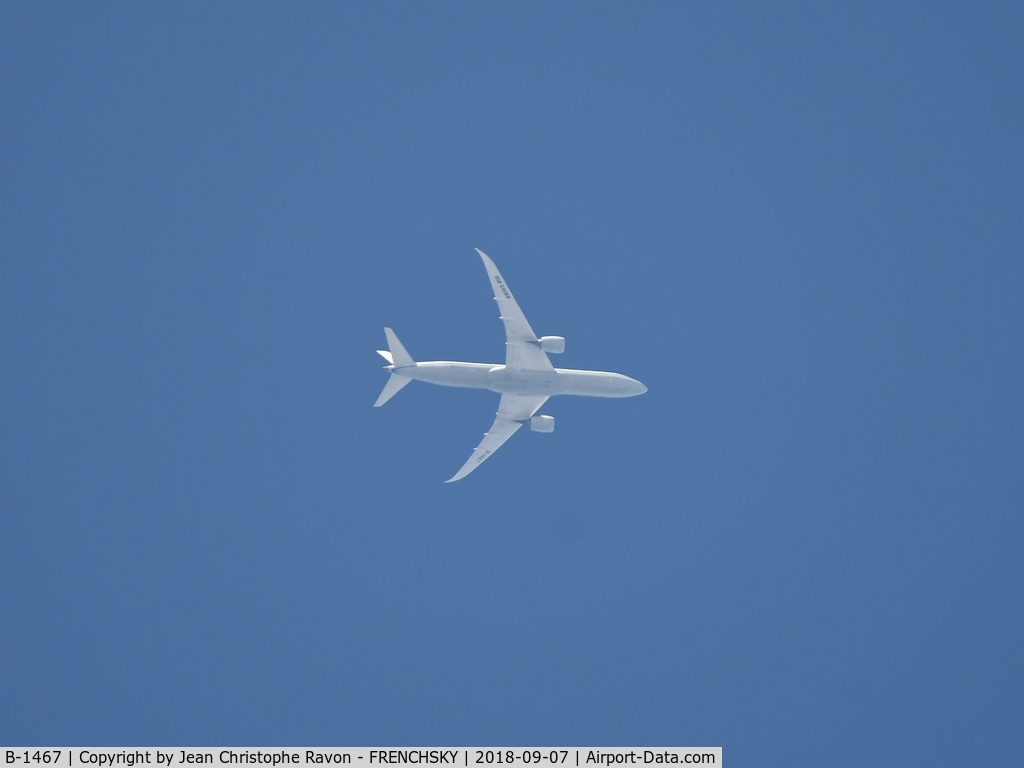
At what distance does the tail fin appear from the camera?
183ft

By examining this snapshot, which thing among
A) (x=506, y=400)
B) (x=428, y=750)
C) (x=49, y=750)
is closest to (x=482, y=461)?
(x=506, y=400)

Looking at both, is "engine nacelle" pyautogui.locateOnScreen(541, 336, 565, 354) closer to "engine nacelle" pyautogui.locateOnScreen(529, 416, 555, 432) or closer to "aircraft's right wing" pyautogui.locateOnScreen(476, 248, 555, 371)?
"aircraft's right wing" pyautogui.locateOnScreen(476, 248, 555, 371)

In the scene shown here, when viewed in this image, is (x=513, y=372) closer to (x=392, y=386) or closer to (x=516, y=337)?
(x=516, y=337)

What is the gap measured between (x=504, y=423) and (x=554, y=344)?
19.7 feet

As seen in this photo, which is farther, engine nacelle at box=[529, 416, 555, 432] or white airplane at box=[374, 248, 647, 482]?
engine nacelle at box=[529, 416, 555, 432]

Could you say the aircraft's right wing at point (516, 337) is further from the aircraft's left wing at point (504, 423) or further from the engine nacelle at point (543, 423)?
the engine nacelle at point (543, 423)

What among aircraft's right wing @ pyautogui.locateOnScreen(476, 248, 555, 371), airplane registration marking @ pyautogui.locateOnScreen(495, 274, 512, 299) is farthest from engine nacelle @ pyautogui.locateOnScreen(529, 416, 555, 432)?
airplane registration marking @ pyautogui.locateOnScreen(495, 274, 512, 299)

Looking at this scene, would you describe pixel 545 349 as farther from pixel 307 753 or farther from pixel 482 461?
pixel 307 753

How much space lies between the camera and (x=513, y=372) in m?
55.6

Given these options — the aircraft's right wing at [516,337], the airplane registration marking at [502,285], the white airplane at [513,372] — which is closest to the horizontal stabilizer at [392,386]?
the white airplane at [513,372]

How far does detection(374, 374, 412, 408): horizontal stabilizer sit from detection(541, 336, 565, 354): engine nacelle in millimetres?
7297

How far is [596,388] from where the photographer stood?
184 ft

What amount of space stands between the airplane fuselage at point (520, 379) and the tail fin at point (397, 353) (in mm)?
353

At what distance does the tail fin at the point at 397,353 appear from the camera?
55.9 metres
